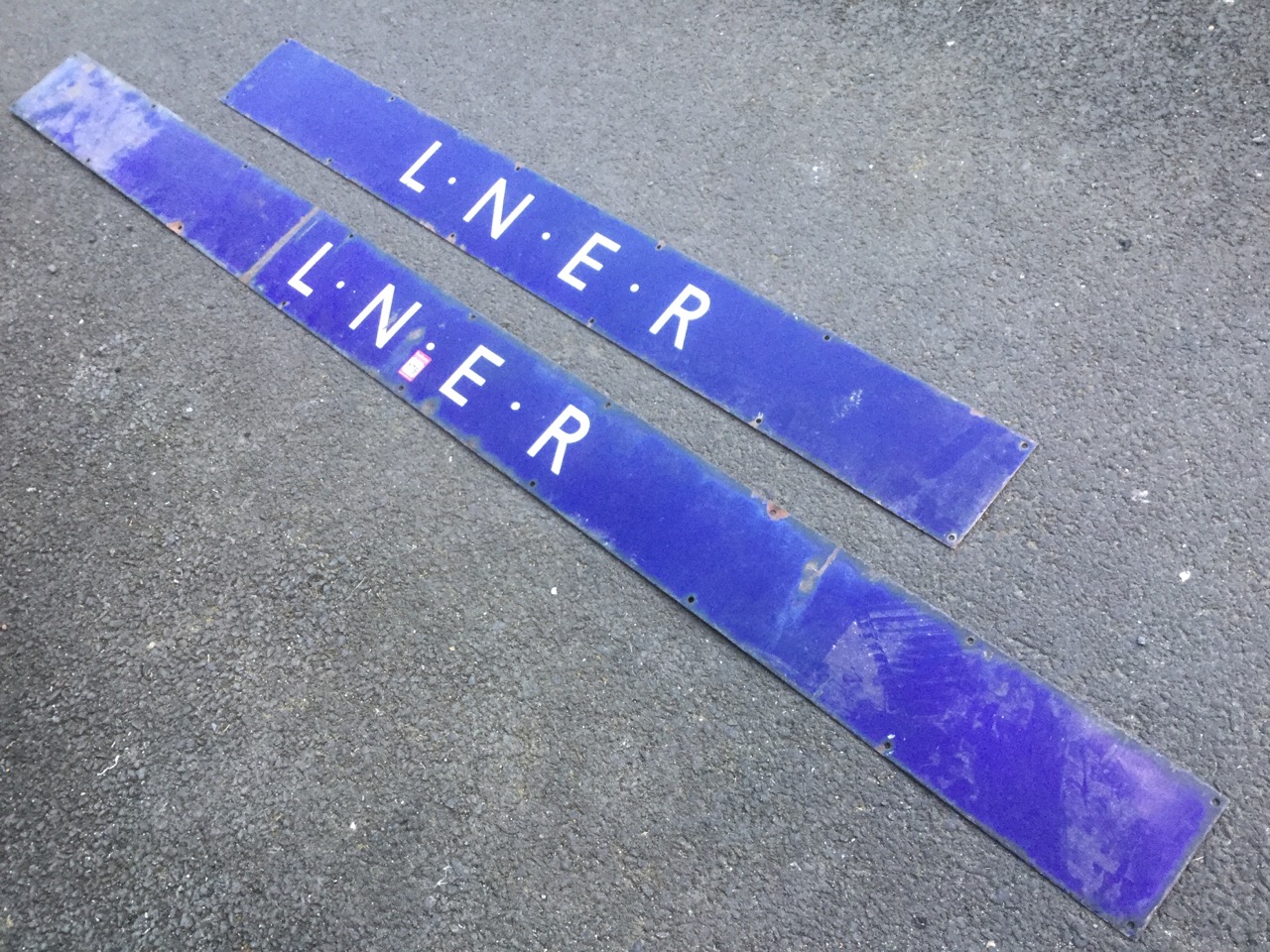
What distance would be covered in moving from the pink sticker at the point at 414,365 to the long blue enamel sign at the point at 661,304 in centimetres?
46

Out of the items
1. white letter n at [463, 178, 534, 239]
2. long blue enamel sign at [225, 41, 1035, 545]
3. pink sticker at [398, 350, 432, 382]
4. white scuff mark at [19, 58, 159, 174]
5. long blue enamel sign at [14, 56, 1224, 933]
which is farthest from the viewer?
white scuff mark at [19, 58, 159, 174]

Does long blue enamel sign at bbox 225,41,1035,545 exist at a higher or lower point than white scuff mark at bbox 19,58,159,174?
higher

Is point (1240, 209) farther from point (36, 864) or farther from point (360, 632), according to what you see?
point (36, 864)

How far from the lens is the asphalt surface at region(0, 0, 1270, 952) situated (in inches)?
112

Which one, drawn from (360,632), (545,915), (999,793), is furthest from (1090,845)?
(360,632)

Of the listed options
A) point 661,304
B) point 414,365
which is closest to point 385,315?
point 414,365

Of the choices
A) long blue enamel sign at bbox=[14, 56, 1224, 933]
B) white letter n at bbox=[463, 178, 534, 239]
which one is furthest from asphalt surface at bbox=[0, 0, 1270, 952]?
white letter n at bbox=[463, 178, 534, 239]

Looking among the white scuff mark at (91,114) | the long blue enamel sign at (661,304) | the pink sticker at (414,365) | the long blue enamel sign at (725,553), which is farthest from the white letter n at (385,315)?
the white scuff mark at (91,114)

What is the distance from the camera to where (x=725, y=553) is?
3.23 m

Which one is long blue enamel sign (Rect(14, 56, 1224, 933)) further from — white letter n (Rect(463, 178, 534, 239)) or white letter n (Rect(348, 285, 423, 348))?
white letter n (Rect(463, 178, 534, 239))

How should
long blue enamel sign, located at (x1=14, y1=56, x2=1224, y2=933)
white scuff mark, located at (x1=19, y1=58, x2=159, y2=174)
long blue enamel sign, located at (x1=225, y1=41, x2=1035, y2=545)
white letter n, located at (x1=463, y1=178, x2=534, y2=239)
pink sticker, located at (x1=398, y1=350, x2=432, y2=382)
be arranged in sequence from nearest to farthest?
long blue enamel sign, located at (x1=14, y1=56, x2=1224, y2=933), long blue enamel sign, located at (x1=225, y1=41, x2=1035, y2=545), pink sticker, located at (x1=398, y1=350, x2=432, y2=382), white letter n, located at (x1=463, y1=178, x2=534, y2=239), white scuff mark, located at (x1=19, y1=58, x2=159, y2=174)

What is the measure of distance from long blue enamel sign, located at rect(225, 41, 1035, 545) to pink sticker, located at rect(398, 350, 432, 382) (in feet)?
1.52

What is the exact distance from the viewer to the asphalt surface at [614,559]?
286 centimetres

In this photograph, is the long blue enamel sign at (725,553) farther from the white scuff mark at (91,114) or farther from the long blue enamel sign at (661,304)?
the long blue enamel sign at (661,304)
